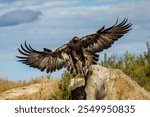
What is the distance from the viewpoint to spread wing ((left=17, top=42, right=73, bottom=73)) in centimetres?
1653

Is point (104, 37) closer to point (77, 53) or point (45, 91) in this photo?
point (77, 53)

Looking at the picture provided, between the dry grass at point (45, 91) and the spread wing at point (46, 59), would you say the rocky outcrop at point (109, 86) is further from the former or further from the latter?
the dry grass at point (45, 91)

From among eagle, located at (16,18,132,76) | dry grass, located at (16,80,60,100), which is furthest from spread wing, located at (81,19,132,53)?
dry grass, located at (16,80,60,100)

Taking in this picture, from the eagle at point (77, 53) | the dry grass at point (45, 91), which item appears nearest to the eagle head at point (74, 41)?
the eagle at point (77, 53)

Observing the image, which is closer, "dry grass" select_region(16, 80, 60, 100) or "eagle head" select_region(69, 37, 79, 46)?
"eagle head" select_region(69, 37, 79, 46)

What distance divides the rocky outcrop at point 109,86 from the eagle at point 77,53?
401 mm

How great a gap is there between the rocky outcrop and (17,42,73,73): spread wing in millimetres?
1058

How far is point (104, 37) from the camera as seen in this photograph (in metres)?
16.8

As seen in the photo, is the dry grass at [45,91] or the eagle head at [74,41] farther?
the dry grass at [45,91]

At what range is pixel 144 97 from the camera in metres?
16.4

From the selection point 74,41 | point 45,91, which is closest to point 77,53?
point 74,41

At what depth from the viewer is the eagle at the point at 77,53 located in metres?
16.1

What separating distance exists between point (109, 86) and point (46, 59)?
6.49 ft

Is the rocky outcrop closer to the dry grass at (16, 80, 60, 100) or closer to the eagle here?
the eagle
